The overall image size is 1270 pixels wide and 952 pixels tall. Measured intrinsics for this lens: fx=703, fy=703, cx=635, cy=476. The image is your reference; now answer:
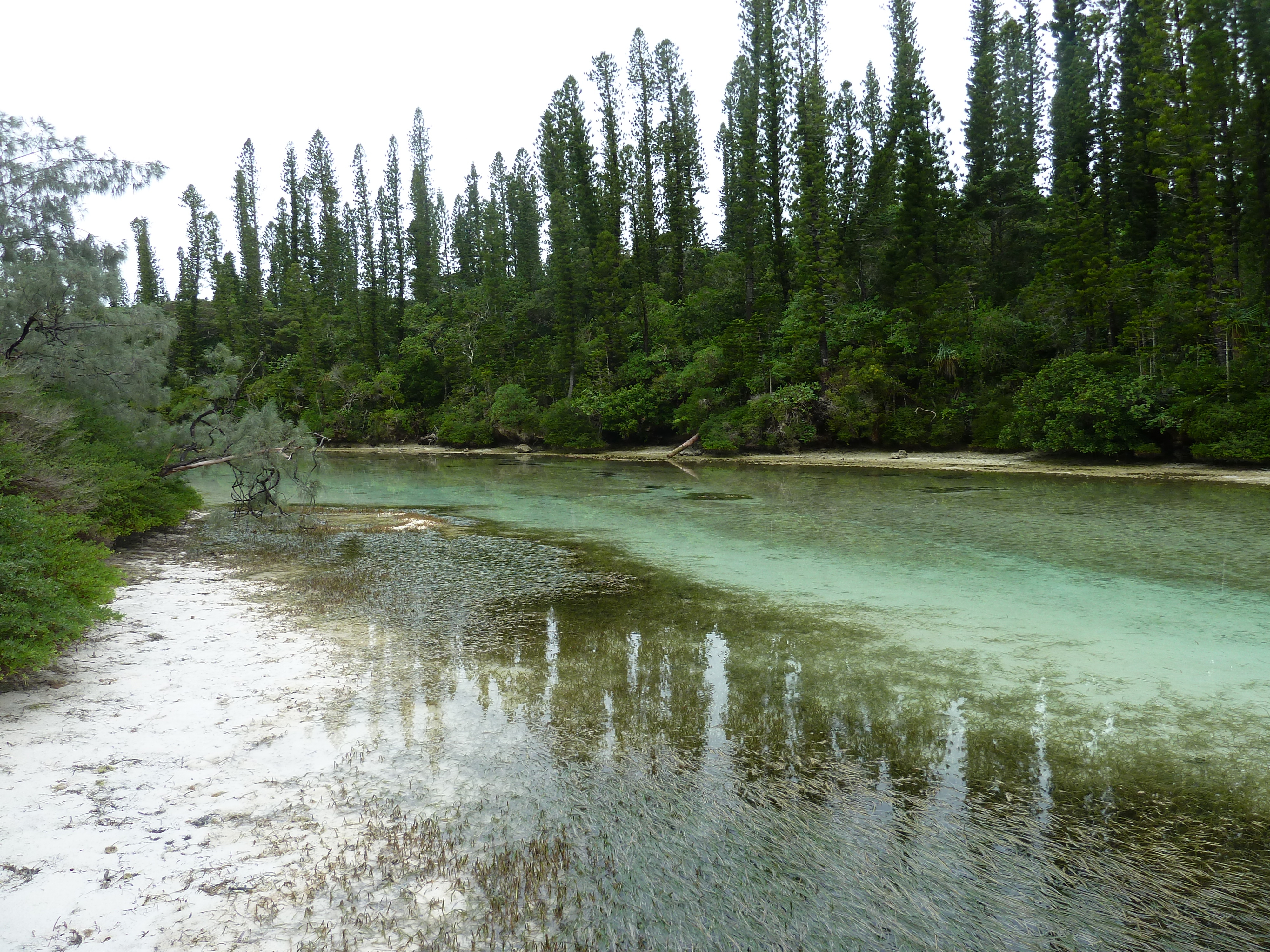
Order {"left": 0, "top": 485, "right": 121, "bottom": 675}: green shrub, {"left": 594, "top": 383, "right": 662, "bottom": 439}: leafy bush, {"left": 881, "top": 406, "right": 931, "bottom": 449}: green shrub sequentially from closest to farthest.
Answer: {"left": 0, "top": 485, "right": 121, "bottom": 675}: green shrub → {"left": 881, "top": 406, "right": 931, "bottom": 449}: green shrub → {"left": 594, "top": 383, "right": 662, "bottom": 439}: leafy bush

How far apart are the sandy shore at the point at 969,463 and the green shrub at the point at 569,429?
61cm

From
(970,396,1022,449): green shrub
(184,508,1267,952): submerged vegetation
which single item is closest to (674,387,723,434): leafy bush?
(970,396,1022,449): green shrub

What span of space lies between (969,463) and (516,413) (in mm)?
25415

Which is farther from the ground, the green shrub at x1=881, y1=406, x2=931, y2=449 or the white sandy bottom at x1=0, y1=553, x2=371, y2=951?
the green shrub at x1=881, y1=406, x2=931, y2=449

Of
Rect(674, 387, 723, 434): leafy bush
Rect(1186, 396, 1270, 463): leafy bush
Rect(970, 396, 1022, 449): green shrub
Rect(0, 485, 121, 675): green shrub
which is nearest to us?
Rect(0, 485, 121, 675): green shrub

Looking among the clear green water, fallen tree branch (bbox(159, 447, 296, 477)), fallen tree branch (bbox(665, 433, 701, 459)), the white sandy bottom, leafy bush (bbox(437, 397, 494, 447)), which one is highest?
leafy bush (bbox(437, 397, 494, 447))

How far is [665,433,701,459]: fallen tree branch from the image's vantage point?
35.6 meters

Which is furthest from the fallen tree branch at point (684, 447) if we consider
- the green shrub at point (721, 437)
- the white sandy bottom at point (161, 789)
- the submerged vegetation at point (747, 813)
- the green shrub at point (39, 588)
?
the green shrub at point (39, 588)

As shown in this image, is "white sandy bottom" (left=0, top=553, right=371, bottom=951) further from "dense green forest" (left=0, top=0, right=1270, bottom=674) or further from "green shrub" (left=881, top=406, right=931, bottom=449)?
"green shrub" (left=881, top=406, right=931, bottom=449)

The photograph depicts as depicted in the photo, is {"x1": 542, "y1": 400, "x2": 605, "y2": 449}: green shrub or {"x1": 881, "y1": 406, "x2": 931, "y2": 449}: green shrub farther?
{"x1": 542, "y1": 400, "x2": 605, "y2": 449}: green shrub

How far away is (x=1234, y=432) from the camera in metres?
20.8

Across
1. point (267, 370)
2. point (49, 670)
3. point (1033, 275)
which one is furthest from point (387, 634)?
point (267, 370)

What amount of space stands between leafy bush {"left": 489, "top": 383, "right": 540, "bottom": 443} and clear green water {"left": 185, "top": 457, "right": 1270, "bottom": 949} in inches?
1167

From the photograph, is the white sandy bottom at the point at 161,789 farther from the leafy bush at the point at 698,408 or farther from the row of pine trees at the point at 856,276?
the leafy bush at the point at 698,408
